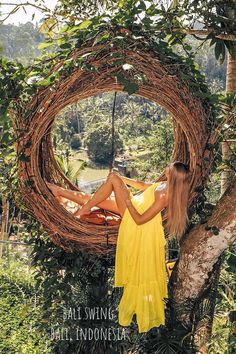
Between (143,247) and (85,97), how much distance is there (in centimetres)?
97

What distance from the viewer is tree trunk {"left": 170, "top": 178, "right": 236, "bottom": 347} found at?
274 centimetres

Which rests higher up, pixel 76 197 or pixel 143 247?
pixel 76 197

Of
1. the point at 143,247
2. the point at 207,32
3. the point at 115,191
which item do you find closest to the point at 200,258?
the point at 143,247

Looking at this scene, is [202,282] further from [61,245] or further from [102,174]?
[102,174]

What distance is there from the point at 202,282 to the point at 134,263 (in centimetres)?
42

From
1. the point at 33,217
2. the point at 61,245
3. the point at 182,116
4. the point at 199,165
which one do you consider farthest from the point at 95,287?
the point at 182,116

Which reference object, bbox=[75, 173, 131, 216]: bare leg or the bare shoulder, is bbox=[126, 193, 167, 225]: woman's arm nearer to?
the bare shoulder

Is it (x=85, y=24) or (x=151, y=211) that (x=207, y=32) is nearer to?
(x=85, y=24)

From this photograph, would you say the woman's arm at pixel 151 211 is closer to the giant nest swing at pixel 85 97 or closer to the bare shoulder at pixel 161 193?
the bare shoulder at pixel 161 193

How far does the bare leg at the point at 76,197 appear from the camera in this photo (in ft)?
10.2

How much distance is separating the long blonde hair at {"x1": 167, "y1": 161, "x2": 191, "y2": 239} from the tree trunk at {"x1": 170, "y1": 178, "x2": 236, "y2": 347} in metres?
0.12

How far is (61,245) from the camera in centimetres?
311

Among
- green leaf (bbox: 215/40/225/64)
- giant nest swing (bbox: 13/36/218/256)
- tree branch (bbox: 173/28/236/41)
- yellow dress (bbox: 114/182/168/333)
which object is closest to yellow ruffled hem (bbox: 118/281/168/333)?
yellow dress (bbox: 114/182/168/333)

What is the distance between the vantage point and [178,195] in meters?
2.78
